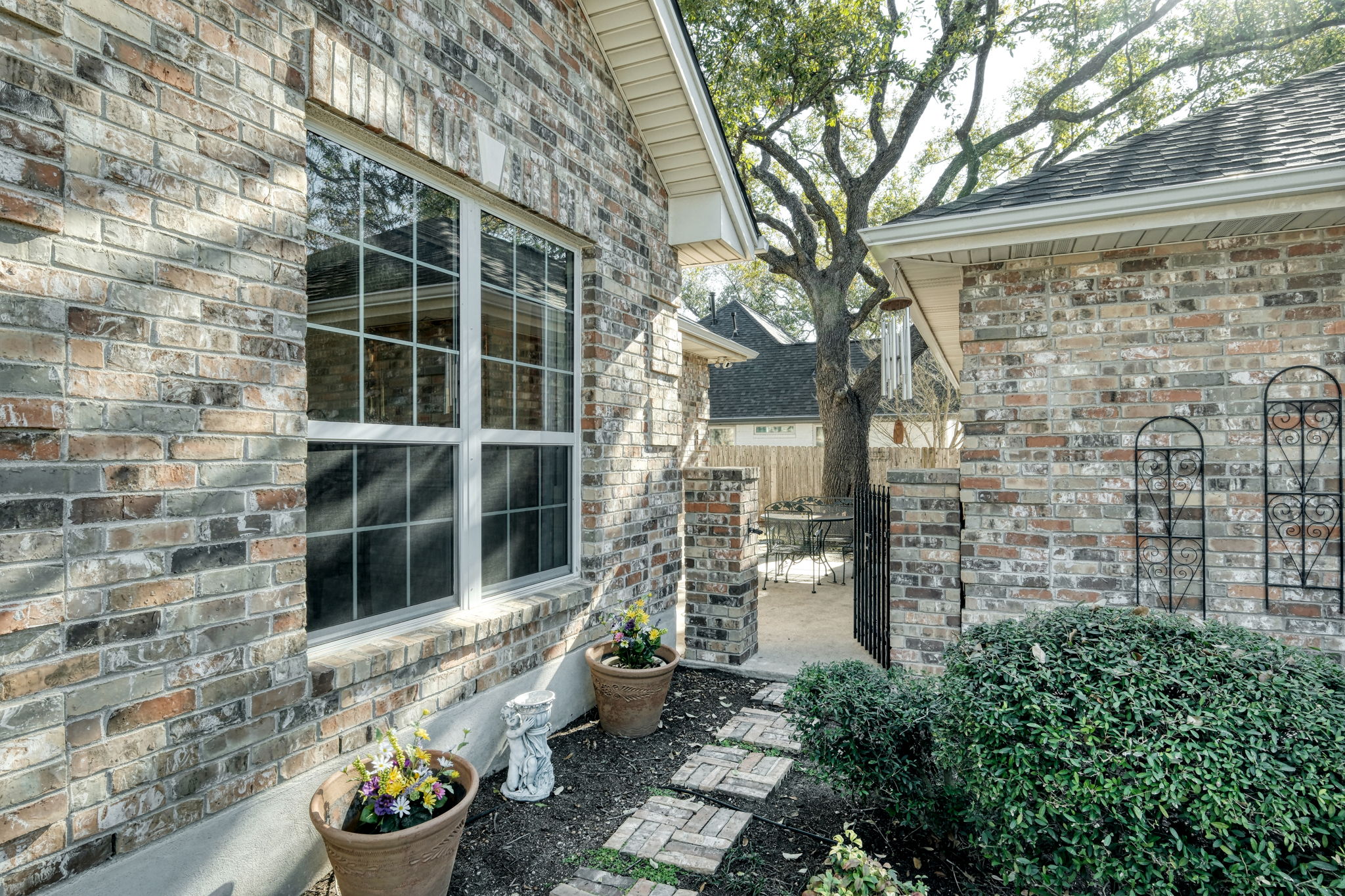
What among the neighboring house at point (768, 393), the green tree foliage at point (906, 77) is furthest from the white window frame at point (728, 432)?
the green tree foliage at point (906, 77)

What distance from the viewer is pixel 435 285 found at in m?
3.37

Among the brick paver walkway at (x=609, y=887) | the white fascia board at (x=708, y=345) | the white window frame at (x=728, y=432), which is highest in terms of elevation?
the white fascia board at (x=708, y=345)

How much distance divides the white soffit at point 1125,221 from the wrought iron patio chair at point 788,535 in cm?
555

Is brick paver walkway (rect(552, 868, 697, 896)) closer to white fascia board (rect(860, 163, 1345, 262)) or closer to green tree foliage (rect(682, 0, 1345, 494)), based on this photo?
white fascia board (rect(860, 163, 1345, 262))

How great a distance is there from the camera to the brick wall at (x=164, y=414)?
1.83 m

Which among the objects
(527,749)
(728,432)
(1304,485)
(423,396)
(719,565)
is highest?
(728,432)

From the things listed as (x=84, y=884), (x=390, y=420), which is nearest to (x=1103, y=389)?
(x=390, y=420)

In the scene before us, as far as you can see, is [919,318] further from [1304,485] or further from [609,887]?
[609,887]

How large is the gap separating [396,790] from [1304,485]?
15.6ft

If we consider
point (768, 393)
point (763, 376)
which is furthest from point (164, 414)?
point (763, 376)

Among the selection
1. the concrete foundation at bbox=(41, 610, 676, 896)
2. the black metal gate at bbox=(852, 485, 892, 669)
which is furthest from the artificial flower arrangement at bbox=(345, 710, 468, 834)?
the black metal gate at bbox=(852, 485, 892, 669)

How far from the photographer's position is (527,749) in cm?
343

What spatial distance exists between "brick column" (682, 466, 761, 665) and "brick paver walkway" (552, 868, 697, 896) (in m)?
2.86

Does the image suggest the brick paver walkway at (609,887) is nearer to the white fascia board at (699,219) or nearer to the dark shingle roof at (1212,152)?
the dark shingle roof at (1212,152)
